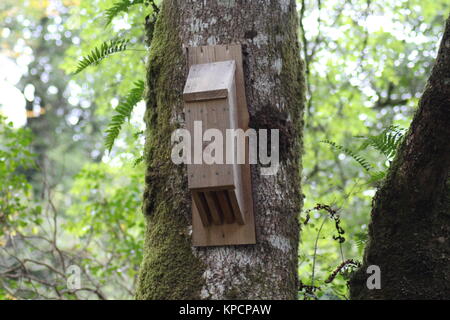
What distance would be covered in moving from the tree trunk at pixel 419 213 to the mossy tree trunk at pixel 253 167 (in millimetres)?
376

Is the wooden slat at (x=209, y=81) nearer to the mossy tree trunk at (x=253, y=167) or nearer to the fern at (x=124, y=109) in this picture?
the mossy tree trunk at (x=253, y=167)

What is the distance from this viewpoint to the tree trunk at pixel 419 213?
6.61 ft

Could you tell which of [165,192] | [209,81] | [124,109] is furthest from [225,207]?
[124,109]

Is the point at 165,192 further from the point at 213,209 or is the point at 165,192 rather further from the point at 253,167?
A: the point at 253,167

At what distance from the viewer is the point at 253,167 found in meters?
2.13

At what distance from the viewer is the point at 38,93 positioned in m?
16.2

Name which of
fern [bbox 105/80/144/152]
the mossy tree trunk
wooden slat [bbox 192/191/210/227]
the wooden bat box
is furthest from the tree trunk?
fern [bbox 105/80/144/152]

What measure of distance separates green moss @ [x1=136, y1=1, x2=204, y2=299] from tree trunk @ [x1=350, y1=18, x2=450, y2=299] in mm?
785

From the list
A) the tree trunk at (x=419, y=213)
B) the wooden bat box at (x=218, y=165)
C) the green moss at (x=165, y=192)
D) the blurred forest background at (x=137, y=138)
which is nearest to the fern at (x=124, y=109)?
the green moss at (x=165, y=192)

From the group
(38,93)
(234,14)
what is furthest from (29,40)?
(234,14)

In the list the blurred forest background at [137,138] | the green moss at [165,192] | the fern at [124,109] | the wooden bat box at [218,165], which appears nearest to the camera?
the wooden bat box at [218,165]

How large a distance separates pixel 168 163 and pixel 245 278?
595mm

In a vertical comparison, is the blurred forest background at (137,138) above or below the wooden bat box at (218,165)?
above
